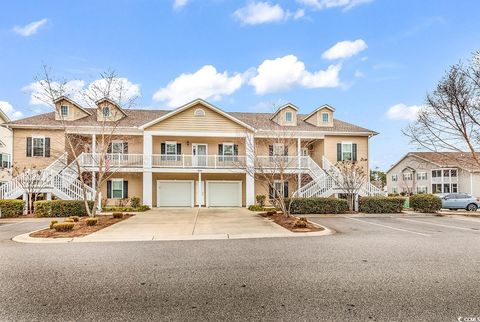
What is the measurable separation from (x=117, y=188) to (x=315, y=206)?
14.7 meters

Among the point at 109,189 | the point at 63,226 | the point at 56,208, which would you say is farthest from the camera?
the point at 109,189

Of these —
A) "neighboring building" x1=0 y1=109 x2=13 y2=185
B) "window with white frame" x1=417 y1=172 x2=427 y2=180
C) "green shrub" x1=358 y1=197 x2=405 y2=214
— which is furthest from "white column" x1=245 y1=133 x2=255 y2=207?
"window with white frame" x1=417 y1=172 x2=427 y2=180

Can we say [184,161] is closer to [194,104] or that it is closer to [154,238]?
[194,104]

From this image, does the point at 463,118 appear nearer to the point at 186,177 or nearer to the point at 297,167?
the point at 297,167

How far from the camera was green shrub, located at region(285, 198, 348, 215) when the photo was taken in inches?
729

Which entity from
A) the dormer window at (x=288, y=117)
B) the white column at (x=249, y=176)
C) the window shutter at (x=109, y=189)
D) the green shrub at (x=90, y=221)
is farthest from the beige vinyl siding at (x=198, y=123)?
the green shrub at (x=90, y=221)

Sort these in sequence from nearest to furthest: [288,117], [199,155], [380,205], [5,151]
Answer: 1. [380,205]
2. [199,155]
3. [288,117]
4. [5,151]

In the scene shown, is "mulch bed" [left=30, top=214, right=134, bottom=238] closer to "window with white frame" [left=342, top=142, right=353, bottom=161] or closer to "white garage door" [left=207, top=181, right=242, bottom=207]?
"white garage door" [left=207, top=181, right=242, bottom=207]

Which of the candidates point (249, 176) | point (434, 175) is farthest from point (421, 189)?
point (249, 176)

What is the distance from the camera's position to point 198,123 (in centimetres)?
2306

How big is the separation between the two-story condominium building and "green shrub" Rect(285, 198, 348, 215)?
1963 mm

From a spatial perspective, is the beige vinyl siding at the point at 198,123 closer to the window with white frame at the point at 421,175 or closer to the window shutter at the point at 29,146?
the window shutter at the point at 29,146

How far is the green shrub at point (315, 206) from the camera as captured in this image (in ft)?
60.7

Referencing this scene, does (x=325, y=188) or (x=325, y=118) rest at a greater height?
(x=325, y=118)
